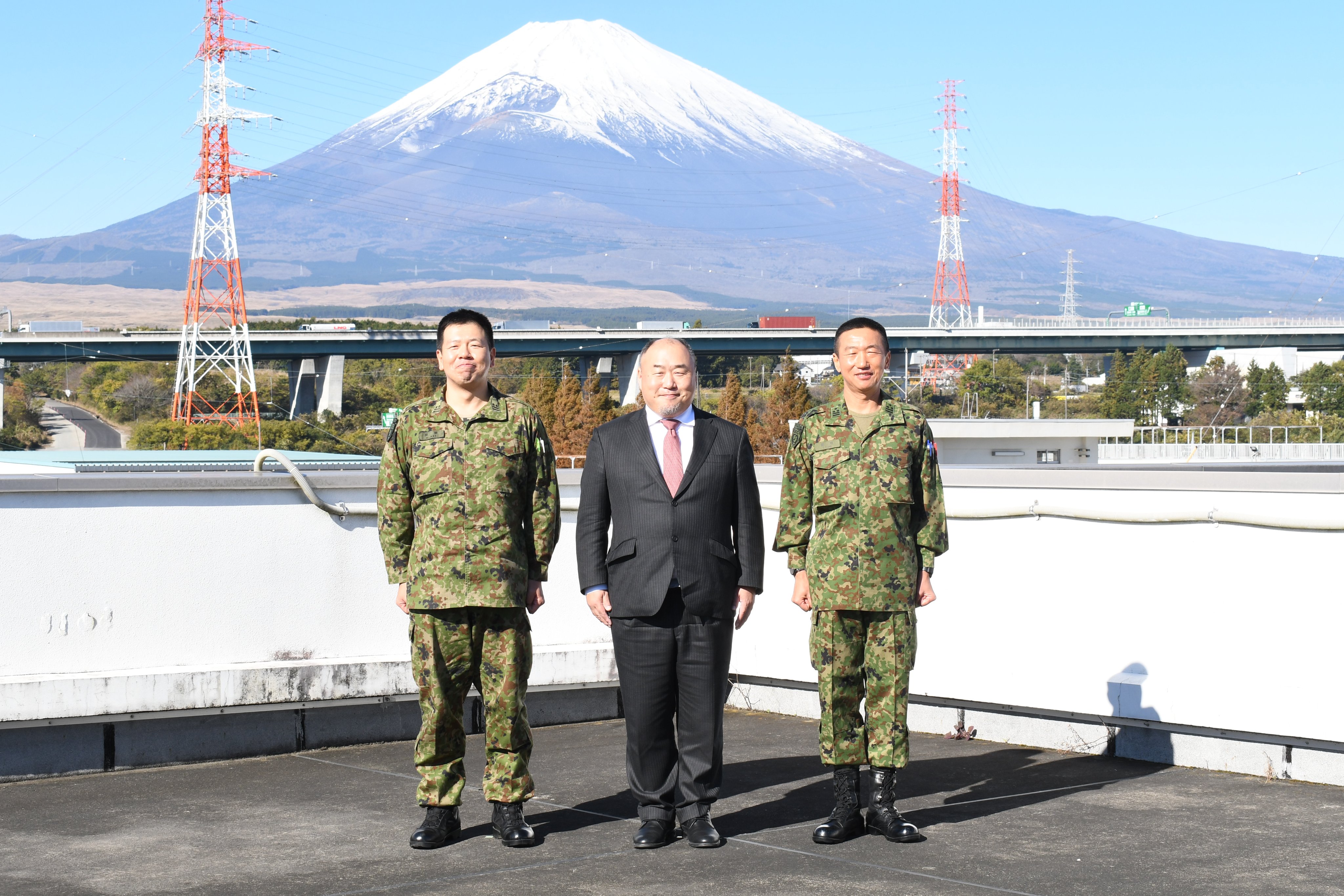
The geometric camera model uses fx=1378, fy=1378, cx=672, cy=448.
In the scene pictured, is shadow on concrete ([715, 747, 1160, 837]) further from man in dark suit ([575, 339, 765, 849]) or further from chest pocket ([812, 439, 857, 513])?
chest pocket ([812, 439, 857, 513])

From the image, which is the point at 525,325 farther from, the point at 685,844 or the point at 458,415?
the point at 685,844

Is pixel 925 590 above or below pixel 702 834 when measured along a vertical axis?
above

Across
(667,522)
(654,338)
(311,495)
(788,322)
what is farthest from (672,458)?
(788,322)

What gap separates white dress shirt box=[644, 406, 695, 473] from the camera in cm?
517

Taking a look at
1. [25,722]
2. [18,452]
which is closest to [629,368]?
[18,452]

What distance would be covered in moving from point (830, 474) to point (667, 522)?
2.20 feet

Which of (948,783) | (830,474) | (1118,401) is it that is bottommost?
(948,783)

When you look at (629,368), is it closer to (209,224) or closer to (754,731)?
(209,224)

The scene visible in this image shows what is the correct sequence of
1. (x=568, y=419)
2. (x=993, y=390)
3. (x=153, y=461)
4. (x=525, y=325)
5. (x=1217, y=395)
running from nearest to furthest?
(x=153, y=461), (x=568, y=419), (x=1217, y=395), (x=993, y=390), (x=525, y=325)

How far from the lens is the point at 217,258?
6450 cm

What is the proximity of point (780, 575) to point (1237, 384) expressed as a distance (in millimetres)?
99638

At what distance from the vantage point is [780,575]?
7543 mm

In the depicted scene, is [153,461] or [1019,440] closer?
[153,461]

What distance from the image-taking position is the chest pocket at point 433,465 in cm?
505
